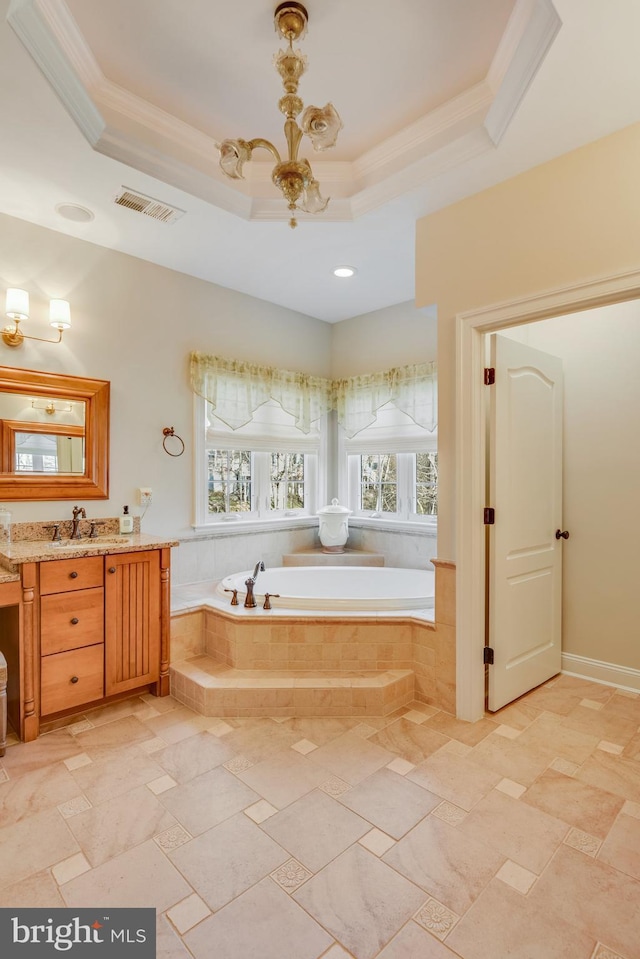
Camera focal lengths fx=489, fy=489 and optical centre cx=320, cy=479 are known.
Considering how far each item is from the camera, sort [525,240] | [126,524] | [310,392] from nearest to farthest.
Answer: [525,240] < [126,524] < [310,392]

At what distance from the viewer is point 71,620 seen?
249 cm

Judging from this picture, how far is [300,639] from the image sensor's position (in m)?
2.75

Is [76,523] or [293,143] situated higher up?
[293,143]

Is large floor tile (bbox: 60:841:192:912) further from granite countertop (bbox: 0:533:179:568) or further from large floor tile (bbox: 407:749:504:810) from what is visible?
granite countertop (bbox: 0:533:179:568)

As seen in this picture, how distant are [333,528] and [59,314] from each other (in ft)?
8.58

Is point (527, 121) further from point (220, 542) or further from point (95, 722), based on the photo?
point (95, 722)

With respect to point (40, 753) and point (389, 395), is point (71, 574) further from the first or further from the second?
point (389, 395)

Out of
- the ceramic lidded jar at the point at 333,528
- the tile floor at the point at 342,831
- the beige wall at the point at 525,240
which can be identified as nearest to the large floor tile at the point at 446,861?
the tile floor at the point at 342,831

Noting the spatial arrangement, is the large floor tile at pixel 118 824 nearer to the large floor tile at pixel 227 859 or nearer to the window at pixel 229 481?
the large floor tile at pixel 227 859

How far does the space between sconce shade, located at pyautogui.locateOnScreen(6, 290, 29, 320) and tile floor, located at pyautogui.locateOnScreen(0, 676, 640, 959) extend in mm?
2216

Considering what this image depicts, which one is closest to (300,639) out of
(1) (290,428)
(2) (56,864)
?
(2) (56,864)

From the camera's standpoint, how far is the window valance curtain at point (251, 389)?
3.75m

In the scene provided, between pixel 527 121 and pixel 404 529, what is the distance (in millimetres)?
2836

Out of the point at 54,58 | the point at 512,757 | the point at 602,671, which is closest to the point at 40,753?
the point at 512,757
